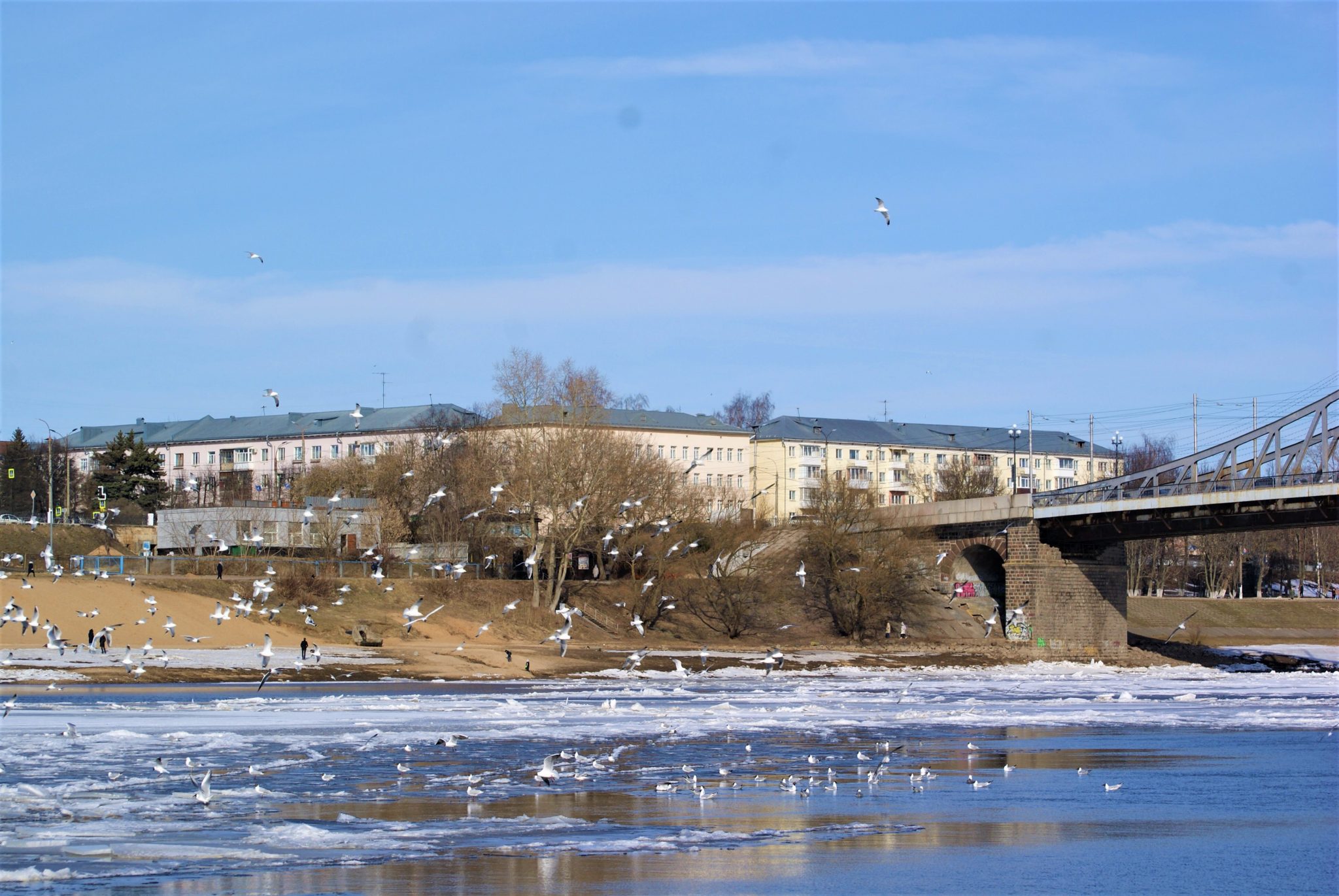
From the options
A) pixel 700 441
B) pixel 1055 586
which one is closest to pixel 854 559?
pixel 1055 586

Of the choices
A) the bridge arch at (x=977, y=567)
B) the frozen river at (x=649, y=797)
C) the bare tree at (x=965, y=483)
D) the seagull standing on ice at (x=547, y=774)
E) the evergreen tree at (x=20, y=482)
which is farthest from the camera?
the evergreen tree at (x=20, y=482)

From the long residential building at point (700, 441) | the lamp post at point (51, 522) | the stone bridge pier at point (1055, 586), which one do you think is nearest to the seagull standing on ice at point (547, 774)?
the lamp post at point (51, 522)

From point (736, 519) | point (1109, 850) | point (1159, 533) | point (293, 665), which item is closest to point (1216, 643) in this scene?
point (1159, 533)

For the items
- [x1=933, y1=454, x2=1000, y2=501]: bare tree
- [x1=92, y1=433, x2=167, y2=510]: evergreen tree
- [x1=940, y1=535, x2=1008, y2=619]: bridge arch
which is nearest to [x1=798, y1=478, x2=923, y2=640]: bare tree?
[x1=940, y1=535, x2=1008, y2=619]: bridge arch

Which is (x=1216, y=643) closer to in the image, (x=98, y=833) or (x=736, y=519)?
(x=736, y=519)

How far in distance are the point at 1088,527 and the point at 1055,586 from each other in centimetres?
378

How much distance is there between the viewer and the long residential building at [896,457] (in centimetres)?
14088

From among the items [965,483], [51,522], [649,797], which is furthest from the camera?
[965,483]

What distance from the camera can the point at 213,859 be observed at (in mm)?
17906

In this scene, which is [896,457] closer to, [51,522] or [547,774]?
[51,522]

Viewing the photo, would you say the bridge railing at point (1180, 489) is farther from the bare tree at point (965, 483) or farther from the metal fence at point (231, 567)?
the bare tree at point (965, 483)

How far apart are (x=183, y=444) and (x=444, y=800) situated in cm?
13066

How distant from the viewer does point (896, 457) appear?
15012 centimetres

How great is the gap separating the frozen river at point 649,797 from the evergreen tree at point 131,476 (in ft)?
238
